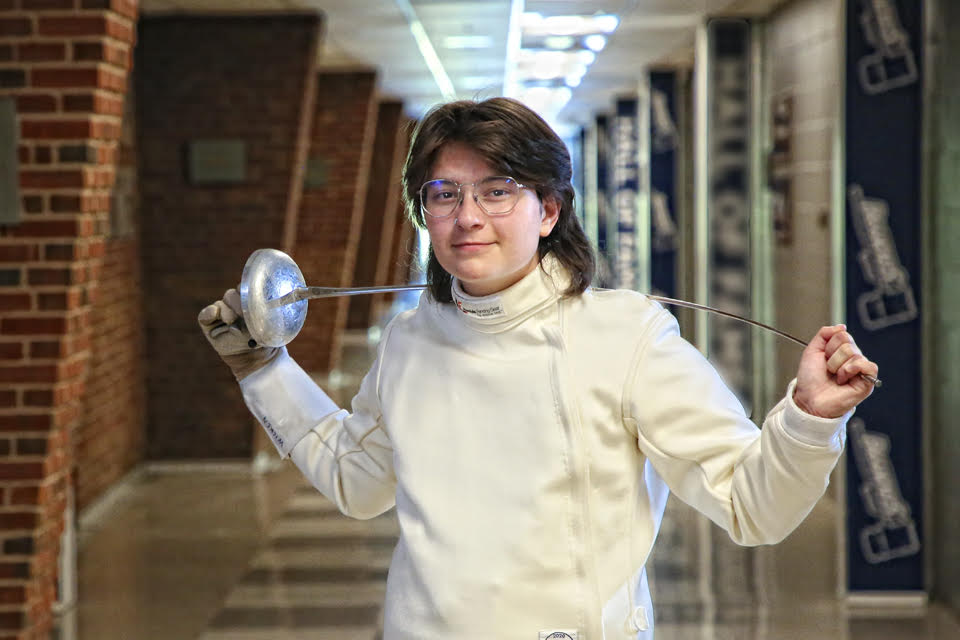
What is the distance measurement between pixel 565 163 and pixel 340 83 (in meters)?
9.43

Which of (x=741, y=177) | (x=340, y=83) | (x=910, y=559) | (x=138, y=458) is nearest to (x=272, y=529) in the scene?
(x=138, y=458)

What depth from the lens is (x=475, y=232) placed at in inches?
69.2

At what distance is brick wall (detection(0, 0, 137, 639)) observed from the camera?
3.41 m

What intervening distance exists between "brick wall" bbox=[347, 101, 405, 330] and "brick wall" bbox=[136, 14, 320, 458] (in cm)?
664

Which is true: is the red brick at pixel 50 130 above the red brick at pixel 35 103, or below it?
below

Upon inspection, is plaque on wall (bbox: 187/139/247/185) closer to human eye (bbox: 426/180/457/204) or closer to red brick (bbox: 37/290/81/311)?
red brick (bbox: 37/290/81/311)

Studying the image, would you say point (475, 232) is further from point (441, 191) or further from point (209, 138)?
point (209, 138)

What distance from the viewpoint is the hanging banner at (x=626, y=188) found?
11648mm

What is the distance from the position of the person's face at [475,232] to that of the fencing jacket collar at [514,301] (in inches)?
1.2

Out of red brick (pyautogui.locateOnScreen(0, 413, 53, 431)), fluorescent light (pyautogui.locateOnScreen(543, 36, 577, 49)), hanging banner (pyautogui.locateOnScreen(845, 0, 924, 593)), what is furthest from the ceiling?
red brick (pyautogui.locateOnScreen(0, 413, 53, 431))

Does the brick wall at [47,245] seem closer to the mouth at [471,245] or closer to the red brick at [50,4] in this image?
the red brick at [50,4]

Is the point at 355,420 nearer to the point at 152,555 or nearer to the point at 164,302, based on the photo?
the point at 152,555

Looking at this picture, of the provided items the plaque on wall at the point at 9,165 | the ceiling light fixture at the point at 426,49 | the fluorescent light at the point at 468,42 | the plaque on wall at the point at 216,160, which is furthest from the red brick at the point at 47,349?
the fluorescent light at the point at 468,42

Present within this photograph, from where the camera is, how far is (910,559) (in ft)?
15.7
